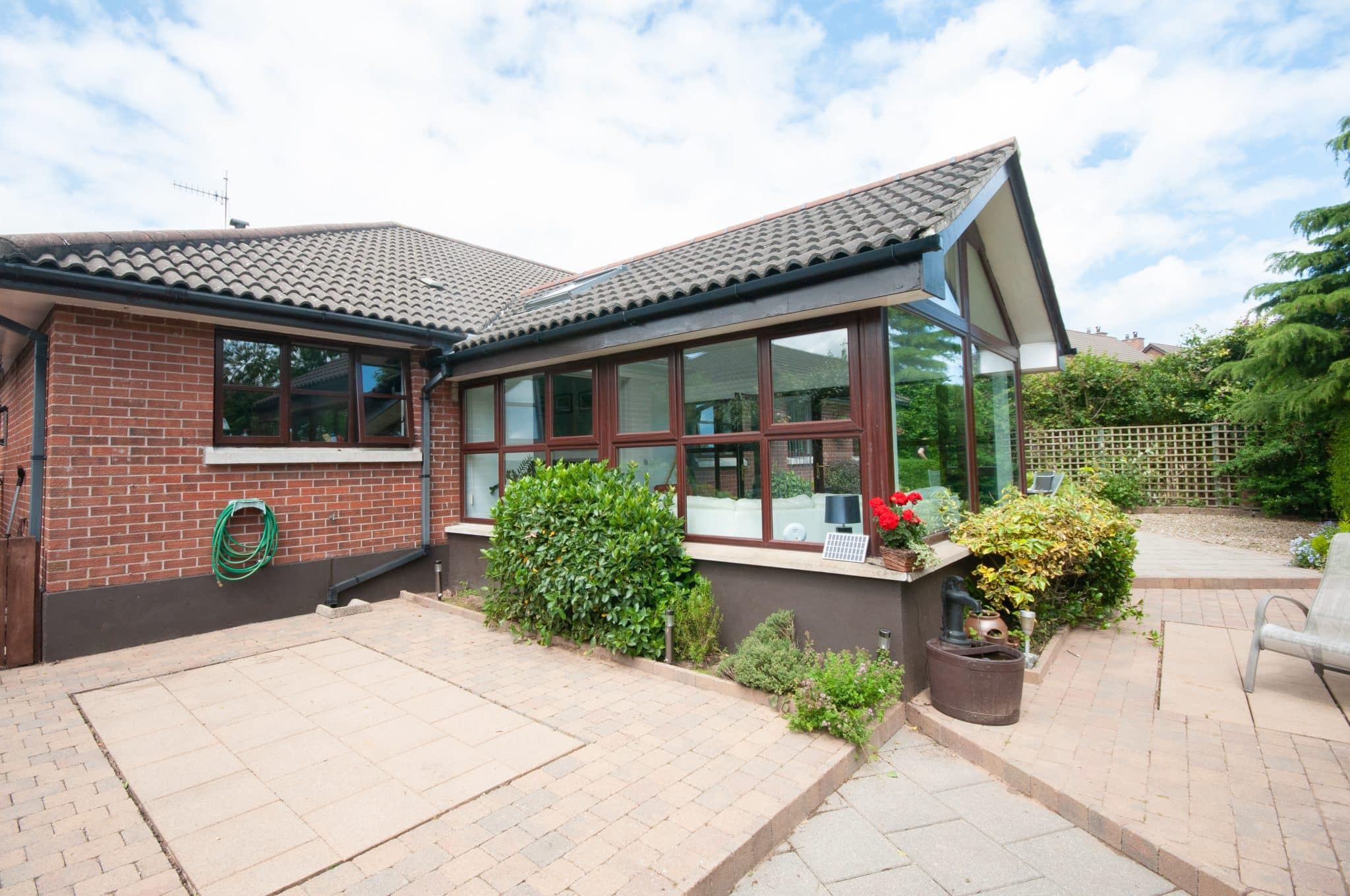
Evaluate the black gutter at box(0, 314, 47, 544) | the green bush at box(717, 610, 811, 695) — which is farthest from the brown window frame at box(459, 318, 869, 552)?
the black gutter at box(0, 314, 47, 544)

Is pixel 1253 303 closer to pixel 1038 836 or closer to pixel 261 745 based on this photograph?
pixel 1038 836

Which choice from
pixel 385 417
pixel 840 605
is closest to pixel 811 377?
pixel 840 605

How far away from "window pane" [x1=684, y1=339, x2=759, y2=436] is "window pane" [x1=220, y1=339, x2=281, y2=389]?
15.1 feet

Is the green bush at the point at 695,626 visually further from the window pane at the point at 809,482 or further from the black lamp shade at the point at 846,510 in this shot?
the black lamp shade at the point at 846,510

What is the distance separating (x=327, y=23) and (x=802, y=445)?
7.07m

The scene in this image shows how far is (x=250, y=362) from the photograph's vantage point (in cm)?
641

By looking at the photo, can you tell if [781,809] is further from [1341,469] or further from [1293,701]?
[1341,469]

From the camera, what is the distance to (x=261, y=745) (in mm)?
3527

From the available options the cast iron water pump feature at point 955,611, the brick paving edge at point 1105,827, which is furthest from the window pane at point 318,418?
the brick paving edge at point 1105,827

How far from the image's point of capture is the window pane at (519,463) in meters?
7.13

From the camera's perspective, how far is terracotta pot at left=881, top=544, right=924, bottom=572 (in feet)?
13.0

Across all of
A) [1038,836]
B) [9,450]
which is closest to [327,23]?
[9,450]

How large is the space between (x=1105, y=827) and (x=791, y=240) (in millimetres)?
4766

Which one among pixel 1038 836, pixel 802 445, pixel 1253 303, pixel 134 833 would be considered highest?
pixel 1253 303
